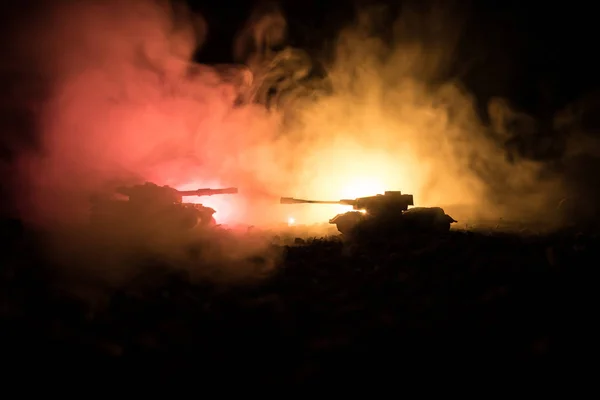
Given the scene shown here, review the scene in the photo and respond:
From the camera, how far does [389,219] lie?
10.5 m

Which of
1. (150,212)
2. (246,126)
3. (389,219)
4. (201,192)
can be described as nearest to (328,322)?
(389,219)

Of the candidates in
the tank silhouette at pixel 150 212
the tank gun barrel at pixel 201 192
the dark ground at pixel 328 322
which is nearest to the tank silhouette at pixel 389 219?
the dark ground at pixel 328 322

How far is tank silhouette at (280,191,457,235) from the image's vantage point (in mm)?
10398

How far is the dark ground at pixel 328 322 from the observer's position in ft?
15.2

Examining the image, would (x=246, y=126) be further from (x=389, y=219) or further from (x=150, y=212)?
(x=389, y=219)

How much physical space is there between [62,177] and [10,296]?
9149 millimetres

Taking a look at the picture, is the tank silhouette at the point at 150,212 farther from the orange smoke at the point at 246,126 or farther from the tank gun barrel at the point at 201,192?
the orange smoke at the point at 246,126

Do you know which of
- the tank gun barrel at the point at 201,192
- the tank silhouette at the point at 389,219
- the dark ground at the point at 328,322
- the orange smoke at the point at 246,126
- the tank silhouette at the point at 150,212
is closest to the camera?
the dark ground at the point at 328,322

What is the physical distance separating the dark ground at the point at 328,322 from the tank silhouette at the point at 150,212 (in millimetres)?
3258

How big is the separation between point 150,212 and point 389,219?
5284 mm

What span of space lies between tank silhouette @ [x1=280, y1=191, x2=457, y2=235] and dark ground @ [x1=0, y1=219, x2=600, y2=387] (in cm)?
230

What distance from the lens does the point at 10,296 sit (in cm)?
643

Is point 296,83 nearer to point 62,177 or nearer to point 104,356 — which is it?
point 62,177

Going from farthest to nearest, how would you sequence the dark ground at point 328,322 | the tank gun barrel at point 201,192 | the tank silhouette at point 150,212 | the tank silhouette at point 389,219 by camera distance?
the tank gun barrel at point 201,192 → the tank silhouette at point 150,212 → the tank silhouette at point 389,219 → the dark ground at point 328,322
